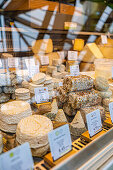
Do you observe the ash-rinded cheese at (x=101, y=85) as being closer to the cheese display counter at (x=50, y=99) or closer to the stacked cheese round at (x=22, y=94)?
the cheese display counter at (x=50, y=99)

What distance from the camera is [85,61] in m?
2.83

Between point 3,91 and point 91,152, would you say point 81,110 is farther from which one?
point 3,91

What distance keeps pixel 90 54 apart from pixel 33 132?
2.27m

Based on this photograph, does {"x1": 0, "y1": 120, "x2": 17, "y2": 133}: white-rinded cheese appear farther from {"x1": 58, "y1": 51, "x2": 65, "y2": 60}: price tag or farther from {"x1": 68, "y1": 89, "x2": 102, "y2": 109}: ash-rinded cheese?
{"x1": 58, "y1": 51, "x2": 65, "y2": 60}: price tag

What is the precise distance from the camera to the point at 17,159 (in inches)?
23.4

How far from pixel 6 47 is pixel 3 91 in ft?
4.22

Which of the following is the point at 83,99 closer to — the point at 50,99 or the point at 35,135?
the point at 50,99

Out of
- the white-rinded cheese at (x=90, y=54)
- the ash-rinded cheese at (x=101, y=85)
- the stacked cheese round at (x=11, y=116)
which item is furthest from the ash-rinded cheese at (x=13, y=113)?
the white-rinded cheese at (x=90, y=54)

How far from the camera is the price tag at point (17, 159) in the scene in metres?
0.56

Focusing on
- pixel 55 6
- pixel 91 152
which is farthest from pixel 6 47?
pixel 91 152

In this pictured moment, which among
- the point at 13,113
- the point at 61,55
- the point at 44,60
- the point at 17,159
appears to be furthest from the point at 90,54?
the point at 17,159

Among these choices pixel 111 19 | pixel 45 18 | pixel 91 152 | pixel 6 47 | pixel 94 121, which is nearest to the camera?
pixel 91 152

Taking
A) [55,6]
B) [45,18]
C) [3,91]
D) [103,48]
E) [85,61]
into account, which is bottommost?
[3,91]

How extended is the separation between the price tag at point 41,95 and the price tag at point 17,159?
624 mm
